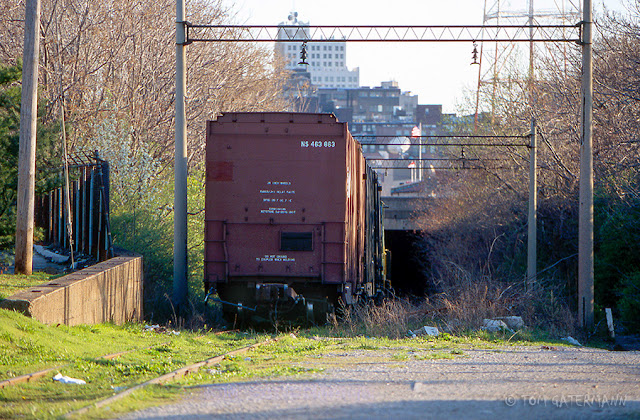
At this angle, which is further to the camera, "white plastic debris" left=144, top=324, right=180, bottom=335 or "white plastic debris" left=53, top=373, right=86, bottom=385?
"white plastic debris" left=144, top=324, right=180, bottom=335

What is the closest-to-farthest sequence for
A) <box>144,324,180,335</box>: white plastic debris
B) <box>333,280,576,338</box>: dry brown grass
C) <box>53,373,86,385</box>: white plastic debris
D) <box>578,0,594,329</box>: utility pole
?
<box>53,373,86,385</box>: white plastic debris → <box>144,324,180,335</box>: white plastic debris → <box>333,280,576,338</box>: dry brown grass → <box>578,0,594,329</box>: utility pole

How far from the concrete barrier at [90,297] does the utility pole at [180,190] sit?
1.02 m

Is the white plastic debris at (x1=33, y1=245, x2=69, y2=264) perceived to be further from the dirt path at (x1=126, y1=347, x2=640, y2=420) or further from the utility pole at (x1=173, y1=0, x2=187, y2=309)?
the dirt path at (x1=126, y1=347, x2=640, y2=420)

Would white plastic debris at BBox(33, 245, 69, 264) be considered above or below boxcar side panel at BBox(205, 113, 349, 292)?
below

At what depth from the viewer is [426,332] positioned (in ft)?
44.2

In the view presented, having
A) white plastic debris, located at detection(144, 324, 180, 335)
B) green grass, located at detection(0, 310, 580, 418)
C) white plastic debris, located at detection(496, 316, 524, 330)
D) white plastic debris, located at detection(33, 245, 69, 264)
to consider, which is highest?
white plastic debris, located at detection(33, 245, 69, 264)

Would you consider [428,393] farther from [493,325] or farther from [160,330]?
[493,325]

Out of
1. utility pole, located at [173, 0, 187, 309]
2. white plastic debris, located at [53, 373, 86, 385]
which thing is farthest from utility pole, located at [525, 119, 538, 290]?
white plastic debris, located at [53, 373, 86, 385]

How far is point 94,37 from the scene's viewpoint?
974 inches

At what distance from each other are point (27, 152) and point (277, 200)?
4.70 m

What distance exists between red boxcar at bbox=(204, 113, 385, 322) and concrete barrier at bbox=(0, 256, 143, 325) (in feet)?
5.66

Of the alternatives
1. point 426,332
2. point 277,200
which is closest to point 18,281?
point 277,200

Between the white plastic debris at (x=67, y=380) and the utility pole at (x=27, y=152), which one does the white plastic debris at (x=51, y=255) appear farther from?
the white plastic debris at (x=67, y=380)

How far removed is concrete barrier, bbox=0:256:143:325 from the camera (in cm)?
984
